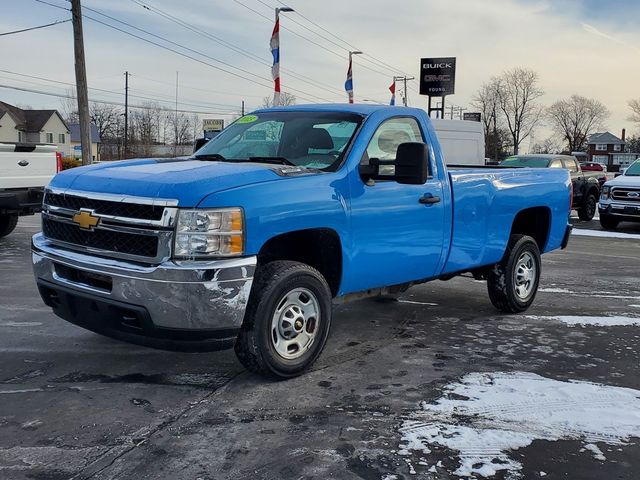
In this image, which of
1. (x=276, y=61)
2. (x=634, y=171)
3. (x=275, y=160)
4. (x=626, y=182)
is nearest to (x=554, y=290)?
(x=275, y=160)

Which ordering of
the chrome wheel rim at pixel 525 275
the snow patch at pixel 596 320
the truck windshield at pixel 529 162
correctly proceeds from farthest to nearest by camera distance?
the truck windshield at pixel 529 162 → the chrome wheel rim at pixel 525 275 → the snow patch at pixel 596 320

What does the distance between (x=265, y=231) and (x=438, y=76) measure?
36.1 m

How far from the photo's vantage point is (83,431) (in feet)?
11.5

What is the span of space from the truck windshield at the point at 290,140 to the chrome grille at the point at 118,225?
4.01 ft

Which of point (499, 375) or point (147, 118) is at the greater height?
point (147, 118)

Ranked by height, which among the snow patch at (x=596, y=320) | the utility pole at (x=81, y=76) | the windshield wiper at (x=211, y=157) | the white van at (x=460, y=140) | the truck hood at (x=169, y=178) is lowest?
the snow patch at (x=596, y=320)

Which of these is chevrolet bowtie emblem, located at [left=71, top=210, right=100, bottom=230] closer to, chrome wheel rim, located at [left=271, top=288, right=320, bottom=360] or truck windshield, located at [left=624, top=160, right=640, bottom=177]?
chrome wheel rim, located at [left=271, top=288, right=320, bottom=360]

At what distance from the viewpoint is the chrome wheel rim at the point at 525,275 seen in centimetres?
654

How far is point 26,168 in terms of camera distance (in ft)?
32.1

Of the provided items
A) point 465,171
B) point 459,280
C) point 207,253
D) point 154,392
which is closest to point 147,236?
point 207,253

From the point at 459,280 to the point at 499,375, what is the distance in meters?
4.14

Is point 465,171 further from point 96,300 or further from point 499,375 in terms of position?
point 96,300

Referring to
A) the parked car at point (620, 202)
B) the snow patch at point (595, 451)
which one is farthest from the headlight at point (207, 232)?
the parked car at point (620, 202)

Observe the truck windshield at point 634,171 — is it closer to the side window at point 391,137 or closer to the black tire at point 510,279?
the black tire at point 510,279
